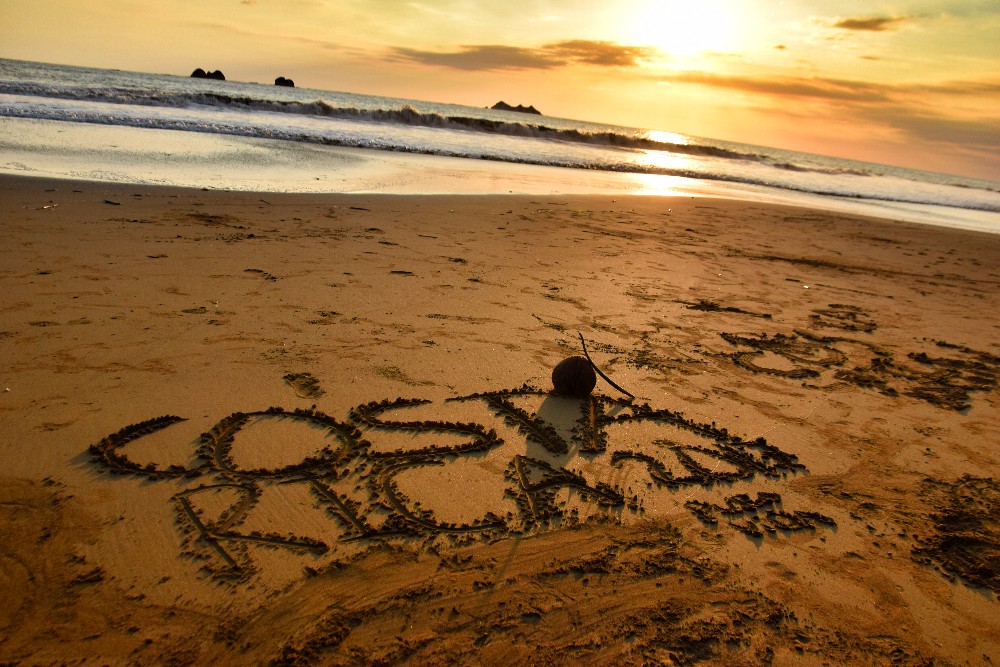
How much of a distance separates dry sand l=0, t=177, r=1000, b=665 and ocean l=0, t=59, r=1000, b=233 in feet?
14.1

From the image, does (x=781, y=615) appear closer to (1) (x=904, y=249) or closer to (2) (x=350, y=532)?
(2) (x=350, y=532)

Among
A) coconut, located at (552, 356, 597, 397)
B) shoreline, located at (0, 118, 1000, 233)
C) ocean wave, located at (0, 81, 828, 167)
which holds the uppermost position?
ocean wave, located at (0, 81, 828, 167)

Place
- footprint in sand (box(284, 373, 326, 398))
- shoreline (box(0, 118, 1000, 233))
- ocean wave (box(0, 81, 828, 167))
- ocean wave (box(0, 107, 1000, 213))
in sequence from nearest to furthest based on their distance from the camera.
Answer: footprint in sand (box(284, 373, 326, 398))
shoreline (box(0, 118, 1000, 233))
ocean wave (box(0, 107, 1000, 213))
ocean wave (box(0, 81, 828, 167))

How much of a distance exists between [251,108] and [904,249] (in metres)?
22.2

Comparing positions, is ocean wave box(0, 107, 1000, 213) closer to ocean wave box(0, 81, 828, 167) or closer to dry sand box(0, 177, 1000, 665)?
ocean wave box(0, 81, 828, 167)

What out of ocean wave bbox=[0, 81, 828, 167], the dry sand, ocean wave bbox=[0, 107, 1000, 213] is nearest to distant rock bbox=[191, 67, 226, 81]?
ocean wave bbox=[0, 81, 828, 167]

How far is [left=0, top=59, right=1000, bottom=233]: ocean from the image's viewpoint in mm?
8531

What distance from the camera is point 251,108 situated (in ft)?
72.4

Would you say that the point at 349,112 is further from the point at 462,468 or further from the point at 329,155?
the point at 462,468

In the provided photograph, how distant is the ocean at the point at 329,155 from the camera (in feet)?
28.0

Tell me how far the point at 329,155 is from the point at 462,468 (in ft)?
38.6

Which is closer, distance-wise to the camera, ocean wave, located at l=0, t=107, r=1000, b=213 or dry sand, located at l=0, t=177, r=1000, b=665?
dry sand, located at l=0, t=177, r=1000, b=665

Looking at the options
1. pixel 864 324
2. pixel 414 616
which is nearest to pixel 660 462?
pixel 414 616

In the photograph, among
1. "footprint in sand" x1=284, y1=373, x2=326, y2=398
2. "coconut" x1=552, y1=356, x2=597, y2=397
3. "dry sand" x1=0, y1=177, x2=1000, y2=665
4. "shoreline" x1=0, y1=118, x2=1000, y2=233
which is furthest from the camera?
"shoreline" x1=0, y1=118, x2=1000, y2=233
